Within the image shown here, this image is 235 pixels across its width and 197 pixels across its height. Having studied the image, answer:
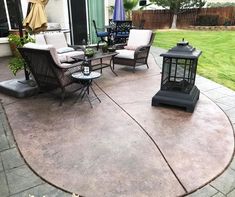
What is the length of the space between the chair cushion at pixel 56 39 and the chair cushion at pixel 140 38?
1.82 metres

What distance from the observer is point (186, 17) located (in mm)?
18047

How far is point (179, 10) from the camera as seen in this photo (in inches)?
688

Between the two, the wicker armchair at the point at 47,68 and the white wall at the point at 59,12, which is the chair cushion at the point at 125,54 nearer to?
the wicker armchair at the point at 47,68

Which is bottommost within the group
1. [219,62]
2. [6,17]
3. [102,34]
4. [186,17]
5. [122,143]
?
[122,143]

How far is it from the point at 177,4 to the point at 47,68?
15.4m

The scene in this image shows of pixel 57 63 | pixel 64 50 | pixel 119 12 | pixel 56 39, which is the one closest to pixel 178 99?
pixel 57 63

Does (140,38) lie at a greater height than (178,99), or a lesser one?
greater

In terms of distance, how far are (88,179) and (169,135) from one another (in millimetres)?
1251

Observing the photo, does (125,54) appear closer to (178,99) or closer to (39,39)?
(39,39)

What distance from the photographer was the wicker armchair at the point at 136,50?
18.9 ft

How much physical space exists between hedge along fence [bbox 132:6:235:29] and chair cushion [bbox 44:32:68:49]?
12232 mm

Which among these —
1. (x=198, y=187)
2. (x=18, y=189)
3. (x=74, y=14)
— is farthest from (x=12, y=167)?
(x=74, y=14)

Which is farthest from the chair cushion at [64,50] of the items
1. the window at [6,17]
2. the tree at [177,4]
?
the tree at [177,4]

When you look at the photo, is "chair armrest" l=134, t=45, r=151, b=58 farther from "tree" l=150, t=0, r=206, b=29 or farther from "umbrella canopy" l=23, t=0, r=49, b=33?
"tree" l=150, t=0, r=206, b=29
